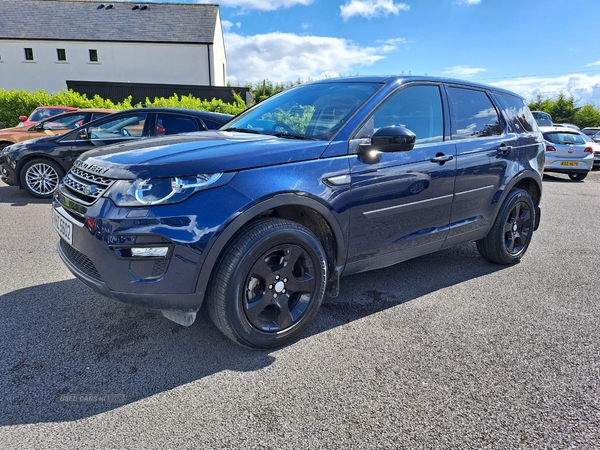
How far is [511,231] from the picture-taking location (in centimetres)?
443

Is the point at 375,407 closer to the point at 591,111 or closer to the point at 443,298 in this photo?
the point at 443,298

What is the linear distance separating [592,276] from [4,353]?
5123mm

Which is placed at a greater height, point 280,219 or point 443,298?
point 280,219

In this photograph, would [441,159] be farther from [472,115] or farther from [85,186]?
[85,186]

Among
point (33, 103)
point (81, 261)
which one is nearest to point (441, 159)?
point (81, 261)

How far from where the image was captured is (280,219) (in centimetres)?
270

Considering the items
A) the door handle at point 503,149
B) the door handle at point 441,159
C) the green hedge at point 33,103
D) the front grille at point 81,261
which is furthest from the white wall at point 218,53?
the front grille at point 81,261

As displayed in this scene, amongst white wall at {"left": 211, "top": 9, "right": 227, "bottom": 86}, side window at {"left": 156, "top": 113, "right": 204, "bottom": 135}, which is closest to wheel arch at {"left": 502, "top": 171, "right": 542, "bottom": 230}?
Result: side window at {"left": 156, "top": 113, "right": 204, "bottom": 135}

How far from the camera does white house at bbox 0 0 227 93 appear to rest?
3356 cm

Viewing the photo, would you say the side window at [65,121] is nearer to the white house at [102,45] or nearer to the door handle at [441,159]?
the door handle at [441,159]

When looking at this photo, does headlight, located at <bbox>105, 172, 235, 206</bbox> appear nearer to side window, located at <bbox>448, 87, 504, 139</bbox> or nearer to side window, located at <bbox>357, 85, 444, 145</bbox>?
side window, located at <bbox>357, 85, 444, 145</bbox>

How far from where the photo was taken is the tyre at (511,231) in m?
4.27

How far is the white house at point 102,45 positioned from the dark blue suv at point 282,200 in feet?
110

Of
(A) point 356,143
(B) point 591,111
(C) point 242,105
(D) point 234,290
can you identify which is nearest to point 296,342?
(D) point 234,290
